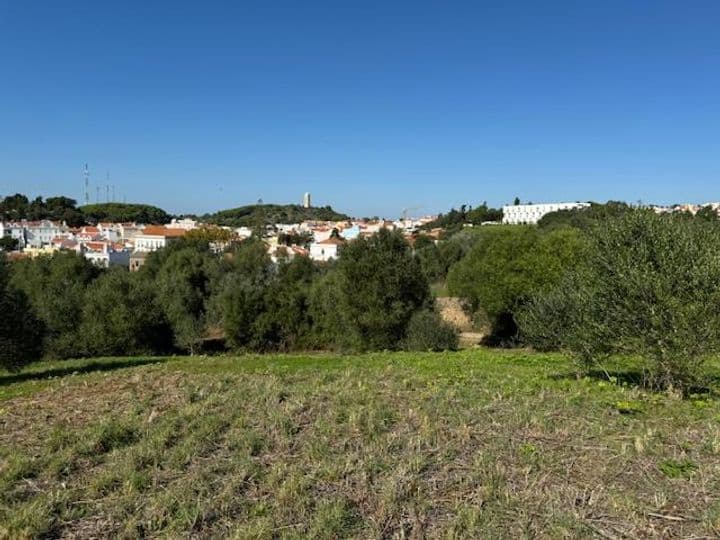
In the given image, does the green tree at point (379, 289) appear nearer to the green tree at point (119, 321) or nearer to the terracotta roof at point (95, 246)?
the green tree at point (119, 321)

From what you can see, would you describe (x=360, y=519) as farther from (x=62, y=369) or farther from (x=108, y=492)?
(x=62, y=369)

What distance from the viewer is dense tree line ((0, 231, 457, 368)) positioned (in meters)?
26.7

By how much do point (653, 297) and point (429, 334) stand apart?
694 inches

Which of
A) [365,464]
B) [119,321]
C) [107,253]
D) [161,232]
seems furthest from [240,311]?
[161,232]

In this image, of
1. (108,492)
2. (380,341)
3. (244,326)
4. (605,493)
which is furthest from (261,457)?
(244,326)

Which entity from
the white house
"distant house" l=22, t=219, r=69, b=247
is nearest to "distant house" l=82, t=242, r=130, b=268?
"distant house" l=22, t=219, r=69, b=247

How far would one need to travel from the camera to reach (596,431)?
6789 mm

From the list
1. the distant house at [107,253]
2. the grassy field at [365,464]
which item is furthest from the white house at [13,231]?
the grassy field at [365,464]

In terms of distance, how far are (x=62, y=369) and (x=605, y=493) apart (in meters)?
17.8

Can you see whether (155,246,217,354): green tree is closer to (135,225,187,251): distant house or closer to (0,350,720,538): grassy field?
(0,350,720,538): grassy field

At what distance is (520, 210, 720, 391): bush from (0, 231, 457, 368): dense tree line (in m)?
16.3

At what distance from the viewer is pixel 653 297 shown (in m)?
8.71

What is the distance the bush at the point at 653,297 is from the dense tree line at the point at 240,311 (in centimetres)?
1625

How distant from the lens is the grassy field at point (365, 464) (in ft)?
15.0
